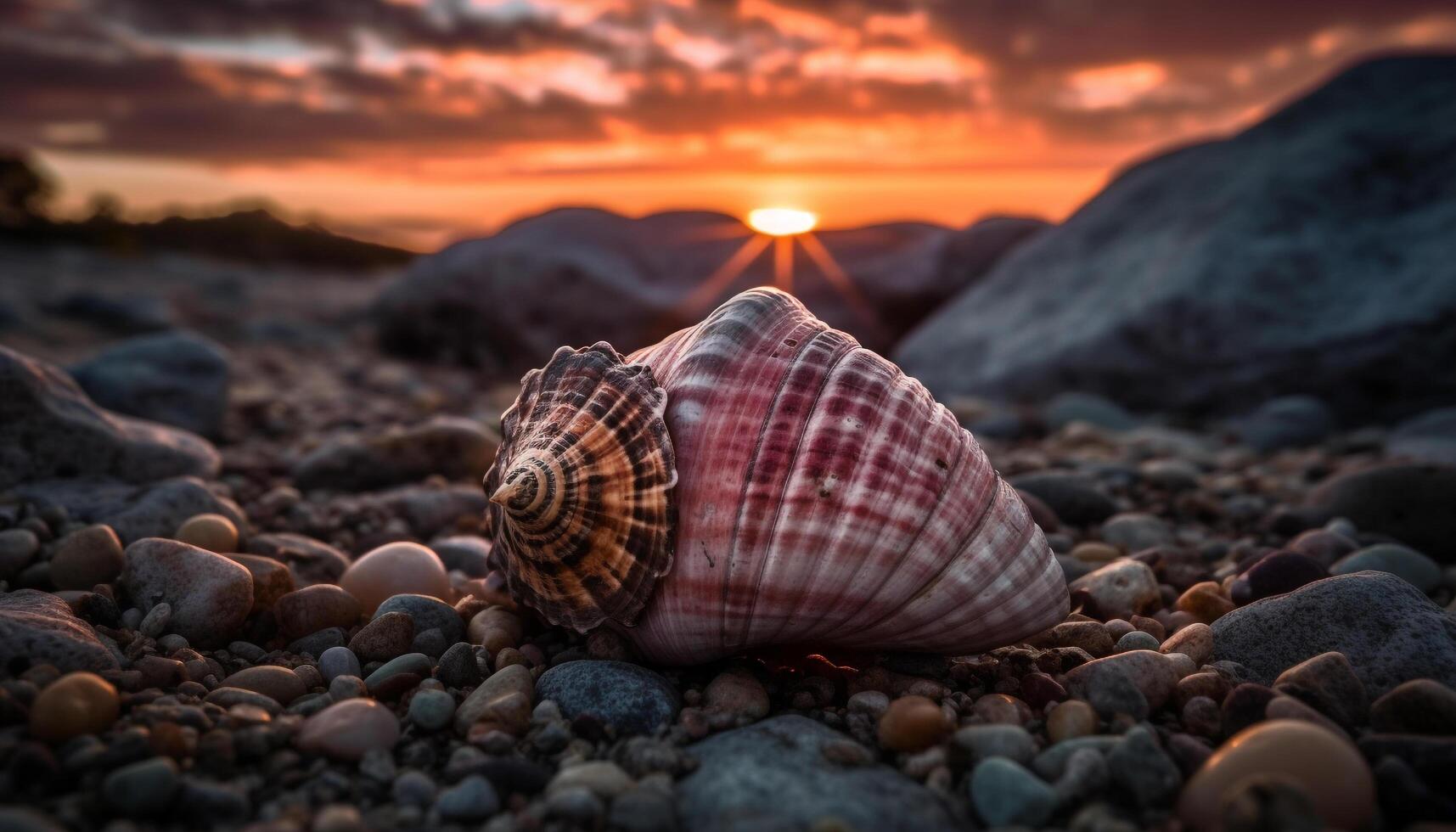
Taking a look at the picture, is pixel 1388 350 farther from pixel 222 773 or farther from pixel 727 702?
pixel 222 773

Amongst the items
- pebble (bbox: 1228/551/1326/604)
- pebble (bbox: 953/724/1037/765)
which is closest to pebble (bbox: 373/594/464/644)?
pebble (bbox: 953/724/1037/765)

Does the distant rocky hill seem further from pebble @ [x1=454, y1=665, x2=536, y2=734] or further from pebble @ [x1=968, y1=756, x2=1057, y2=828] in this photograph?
pebble @ [x1=968, y1=756, x2=1057, y2=828]

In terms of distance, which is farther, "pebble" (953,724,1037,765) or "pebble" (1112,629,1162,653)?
"pebble" (1112,629,1162,653)

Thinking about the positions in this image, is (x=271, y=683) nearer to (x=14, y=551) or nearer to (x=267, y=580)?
(x=267, y=580)

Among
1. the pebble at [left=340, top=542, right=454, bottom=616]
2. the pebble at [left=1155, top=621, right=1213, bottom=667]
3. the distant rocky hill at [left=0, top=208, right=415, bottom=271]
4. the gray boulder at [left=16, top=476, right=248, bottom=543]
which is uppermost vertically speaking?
the distant rocky hill at [left=0, top=208, right=415, bottom=271]

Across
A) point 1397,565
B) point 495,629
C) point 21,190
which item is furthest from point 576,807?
point 21,190
